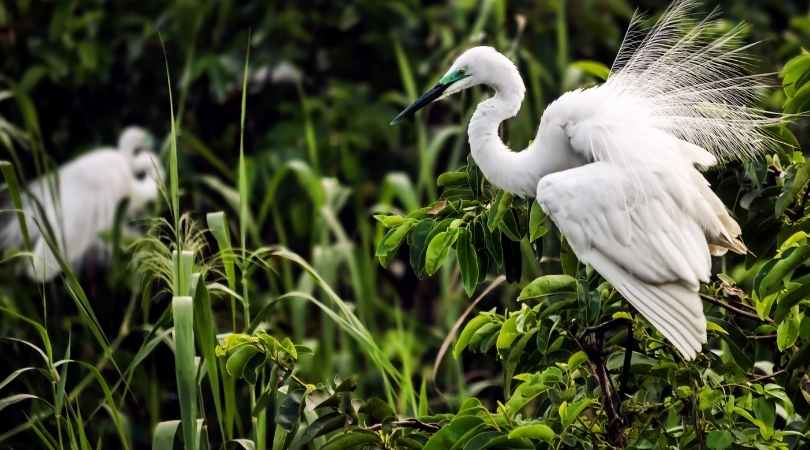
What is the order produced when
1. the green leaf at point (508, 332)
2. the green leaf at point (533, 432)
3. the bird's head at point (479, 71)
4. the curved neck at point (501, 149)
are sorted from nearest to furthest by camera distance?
the green leaf at point (533, 432)
the green leaf at point (508, 332)
the curved neck at point (501, 149)
the bird's head at point (479, 71)

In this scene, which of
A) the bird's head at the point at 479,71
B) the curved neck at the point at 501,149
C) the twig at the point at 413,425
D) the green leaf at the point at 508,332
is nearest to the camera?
the twig at the point at 413,425

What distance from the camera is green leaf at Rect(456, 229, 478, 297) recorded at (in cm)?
173

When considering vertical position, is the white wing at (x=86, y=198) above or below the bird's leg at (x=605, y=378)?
below

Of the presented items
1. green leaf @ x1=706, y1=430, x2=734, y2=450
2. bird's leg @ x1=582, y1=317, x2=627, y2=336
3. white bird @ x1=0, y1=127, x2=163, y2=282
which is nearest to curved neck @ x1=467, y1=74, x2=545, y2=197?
bird's leg @ x1=582, y1=317, x2=627, y2=336

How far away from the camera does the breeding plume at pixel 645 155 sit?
1.75 metres

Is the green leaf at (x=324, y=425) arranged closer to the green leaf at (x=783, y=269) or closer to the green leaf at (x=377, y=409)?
the green leaf at (x=377, y=409)

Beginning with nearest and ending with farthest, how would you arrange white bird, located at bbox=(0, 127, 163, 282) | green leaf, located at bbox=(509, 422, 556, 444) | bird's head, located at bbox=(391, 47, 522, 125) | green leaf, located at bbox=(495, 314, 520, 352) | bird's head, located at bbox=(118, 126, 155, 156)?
green leaf, located at bbox=(509, 422, 556, 444) → green leaf, located at bbox=(495, 314, 520, 352) → bird's head, located at bbox=(391, 47, 522, 125) → bird's head, located at bbox=(118, 126, 155, 156) → white bird, located at bbox=(0, 127, 163, 282)

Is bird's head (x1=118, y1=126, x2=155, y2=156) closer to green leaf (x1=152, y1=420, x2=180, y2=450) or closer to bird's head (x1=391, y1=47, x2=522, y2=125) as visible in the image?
bird's head (x1=391, y1=47, x2=522, y2=125)

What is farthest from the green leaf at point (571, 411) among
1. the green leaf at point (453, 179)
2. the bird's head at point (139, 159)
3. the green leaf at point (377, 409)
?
the bird's head at point (139, 159)

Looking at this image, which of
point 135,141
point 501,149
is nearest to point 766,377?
point 501,149

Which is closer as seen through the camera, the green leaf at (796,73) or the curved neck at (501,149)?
the green leaf at (796,73)

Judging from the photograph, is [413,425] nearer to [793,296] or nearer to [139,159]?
[793,296]

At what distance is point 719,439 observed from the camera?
5.07ft

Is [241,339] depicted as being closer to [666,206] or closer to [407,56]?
[666,206]
